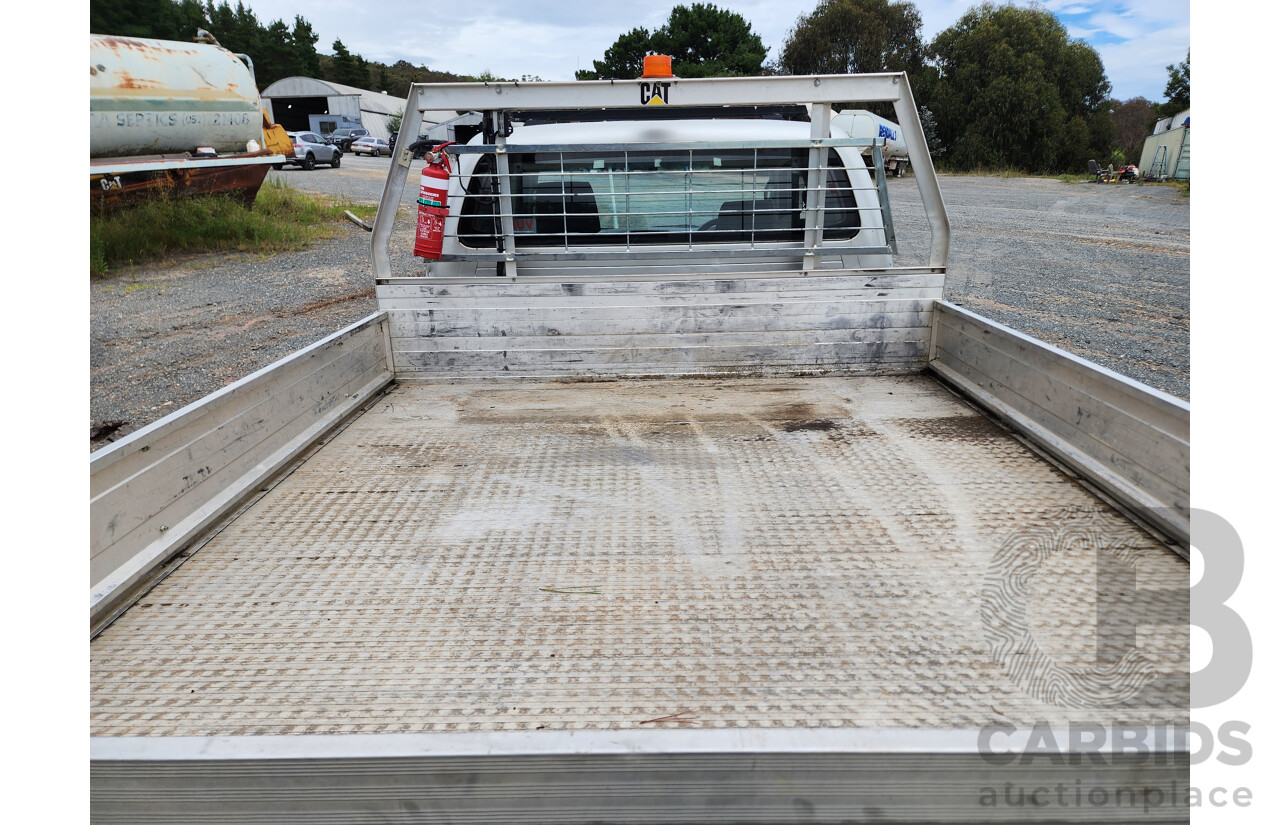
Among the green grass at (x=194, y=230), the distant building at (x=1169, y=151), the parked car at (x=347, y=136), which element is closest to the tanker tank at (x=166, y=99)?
the green grass at (x=194, y=230)

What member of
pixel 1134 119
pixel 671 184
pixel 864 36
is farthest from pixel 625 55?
pixel 671 184

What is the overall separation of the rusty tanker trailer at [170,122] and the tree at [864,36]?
115ft

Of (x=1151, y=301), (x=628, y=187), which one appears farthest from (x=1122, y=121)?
(x=628, y=187)

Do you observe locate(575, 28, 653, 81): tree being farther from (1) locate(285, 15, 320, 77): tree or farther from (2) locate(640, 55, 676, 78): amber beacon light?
(2) locate(640, 55, 676, 78): amber beacon light

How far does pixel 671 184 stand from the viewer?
13.4ft

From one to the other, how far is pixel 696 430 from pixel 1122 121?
76.8 metres

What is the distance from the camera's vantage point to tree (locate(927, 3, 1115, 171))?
36.6 m

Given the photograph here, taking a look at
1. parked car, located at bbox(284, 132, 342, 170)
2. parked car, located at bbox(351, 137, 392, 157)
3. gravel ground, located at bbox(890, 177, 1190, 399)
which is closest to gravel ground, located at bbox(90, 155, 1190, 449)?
gravel ground, located at bbox(890, 177, 1190, 399)

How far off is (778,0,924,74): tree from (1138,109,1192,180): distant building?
57.6ft

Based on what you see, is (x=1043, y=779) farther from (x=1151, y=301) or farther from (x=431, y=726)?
(x=1151, y=301)

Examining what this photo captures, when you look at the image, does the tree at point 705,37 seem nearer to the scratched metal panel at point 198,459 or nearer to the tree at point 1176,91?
the tree at point 1176,91

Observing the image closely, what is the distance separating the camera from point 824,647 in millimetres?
1613

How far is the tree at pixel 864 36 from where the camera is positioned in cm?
4125

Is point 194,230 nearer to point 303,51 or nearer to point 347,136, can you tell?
point 347,136
